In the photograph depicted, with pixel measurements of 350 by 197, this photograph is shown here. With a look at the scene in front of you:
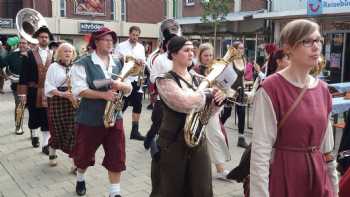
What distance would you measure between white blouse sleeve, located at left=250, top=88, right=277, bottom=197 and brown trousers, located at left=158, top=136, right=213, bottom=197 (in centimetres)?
106

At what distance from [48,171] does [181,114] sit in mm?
2998

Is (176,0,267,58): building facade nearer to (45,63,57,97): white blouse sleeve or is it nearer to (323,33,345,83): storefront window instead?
(323,33,345,83): storefront window

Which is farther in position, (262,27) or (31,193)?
(262,27)

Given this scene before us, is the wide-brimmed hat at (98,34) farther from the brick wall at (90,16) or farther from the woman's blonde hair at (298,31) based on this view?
the brick wall at (90,16)

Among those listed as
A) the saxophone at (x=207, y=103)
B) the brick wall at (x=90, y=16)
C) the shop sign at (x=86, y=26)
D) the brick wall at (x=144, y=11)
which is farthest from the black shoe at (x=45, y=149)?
the brick wall at (x=144, y=11)

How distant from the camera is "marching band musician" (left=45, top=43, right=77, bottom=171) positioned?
546cm

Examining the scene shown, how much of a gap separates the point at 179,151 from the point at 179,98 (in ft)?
1.43

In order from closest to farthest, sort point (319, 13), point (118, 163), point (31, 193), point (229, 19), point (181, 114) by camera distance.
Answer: point (181, 114) < point (118, 163) < point (31, 193) < point (319, 13) < point (229, 19)

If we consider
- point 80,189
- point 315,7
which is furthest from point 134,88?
point 315,7

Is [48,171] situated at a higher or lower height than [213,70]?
lower

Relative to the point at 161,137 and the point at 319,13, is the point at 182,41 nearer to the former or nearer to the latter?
the point at 161,137

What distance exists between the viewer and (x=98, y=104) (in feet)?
13.4

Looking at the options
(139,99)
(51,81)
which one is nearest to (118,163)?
(51,81)

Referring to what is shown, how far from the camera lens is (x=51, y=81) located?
5473 mm
